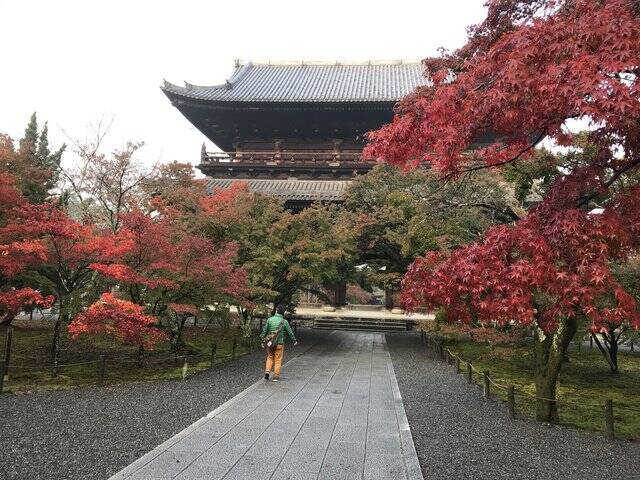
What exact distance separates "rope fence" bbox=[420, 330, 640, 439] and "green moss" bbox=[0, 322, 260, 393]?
6.45 meters

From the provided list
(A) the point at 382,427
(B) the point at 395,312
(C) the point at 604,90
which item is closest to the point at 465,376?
(A) the point at 382,427

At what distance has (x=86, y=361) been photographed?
10922mm

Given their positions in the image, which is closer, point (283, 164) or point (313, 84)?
point (283, 164)

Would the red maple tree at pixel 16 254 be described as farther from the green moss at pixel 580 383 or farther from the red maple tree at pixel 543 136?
the green moss at pixel 580 383

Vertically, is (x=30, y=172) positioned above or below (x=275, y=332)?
above

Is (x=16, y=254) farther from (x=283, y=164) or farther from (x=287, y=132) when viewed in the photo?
(x=287, y=132)

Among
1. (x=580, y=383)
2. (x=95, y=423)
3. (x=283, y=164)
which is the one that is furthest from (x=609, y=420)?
(x=283, y=164)

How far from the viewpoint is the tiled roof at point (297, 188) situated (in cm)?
1685

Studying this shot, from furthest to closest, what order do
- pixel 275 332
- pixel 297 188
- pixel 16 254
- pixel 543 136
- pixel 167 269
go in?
pixel 297 188, pixel 167 269, pixel 275 332, pixel 16 254, pixel 543 136

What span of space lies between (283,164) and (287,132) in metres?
2.09

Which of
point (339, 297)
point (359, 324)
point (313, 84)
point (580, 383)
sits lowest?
point (580, 383)

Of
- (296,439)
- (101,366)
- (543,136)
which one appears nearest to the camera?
(543,136)

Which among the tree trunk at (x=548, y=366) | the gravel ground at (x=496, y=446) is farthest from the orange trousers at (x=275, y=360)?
the tree trunk at (x=548, y=366)

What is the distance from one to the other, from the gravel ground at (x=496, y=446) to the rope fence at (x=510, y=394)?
0.26 meters
